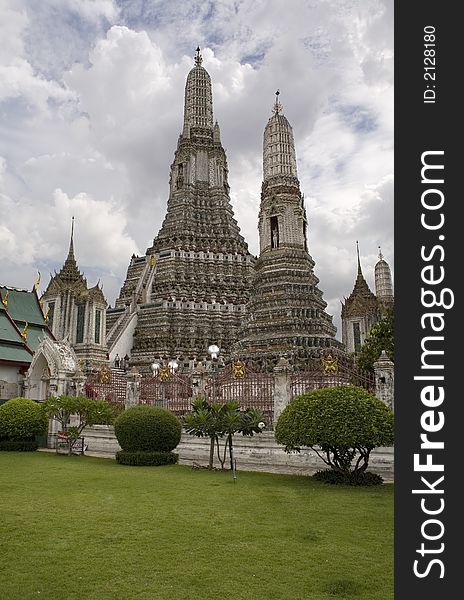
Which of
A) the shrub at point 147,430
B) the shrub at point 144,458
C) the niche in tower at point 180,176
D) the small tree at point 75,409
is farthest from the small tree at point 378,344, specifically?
the niche in tower at point 180,176

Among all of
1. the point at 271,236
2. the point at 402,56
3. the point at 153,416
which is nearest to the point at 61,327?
the point at 271,236

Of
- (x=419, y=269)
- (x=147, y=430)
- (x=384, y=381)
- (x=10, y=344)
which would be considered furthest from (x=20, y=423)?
(x=419, y=269)

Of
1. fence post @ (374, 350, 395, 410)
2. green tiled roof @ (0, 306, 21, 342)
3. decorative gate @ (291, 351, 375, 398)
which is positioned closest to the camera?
fence post @ (374, 350, 395, 410)

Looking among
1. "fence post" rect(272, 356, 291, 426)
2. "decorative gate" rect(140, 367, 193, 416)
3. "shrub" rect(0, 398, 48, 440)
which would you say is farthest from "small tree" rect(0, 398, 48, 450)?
"fence post" rect(272, 356, 291, 426)

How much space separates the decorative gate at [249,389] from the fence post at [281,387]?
0.51 metres

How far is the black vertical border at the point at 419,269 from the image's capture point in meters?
3.62

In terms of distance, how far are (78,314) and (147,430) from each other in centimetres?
3384

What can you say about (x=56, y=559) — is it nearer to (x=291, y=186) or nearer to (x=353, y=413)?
(x=353, y=413)

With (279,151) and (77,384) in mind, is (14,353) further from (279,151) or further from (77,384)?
(279,151)

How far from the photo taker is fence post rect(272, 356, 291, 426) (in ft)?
59.0

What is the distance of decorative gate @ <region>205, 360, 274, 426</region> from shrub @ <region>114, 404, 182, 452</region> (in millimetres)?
2728

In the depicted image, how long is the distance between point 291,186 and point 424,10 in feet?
112

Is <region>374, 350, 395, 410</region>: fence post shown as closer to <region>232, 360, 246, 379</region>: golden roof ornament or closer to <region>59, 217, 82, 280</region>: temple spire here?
<region>232, 360, 246, 379</region>: golden roof ornament

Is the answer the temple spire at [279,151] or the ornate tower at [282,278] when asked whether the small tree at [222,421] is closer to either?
the ornate tower at [282,278]
